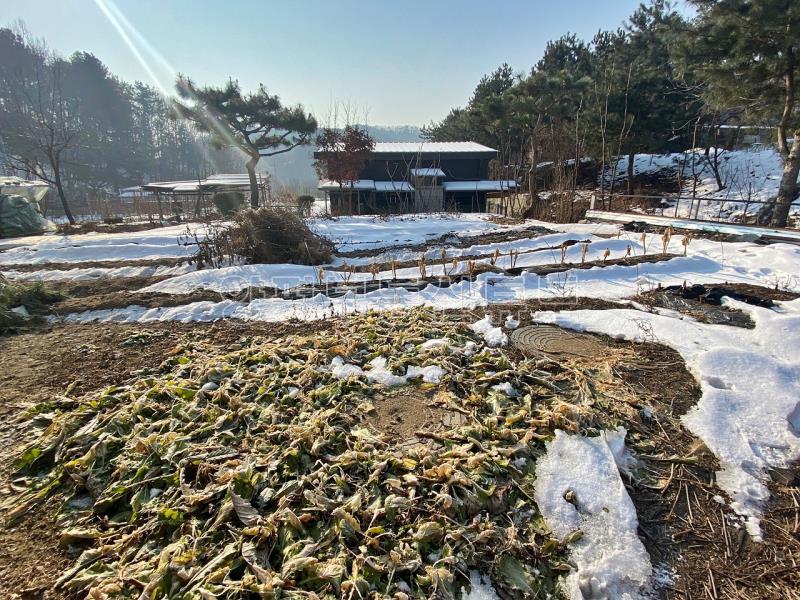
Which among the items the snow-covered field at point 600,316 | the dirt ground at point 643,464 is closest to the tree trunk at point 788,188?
the snow-covered field at point 600,316

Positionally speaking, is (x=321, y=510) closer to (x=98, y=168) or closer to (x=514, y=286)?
(x=514, y=286)

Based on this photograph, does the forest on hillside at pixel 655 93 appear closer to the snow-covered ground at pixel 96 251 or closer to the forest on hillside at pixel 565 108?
the forest on hillside at pixel 565 108

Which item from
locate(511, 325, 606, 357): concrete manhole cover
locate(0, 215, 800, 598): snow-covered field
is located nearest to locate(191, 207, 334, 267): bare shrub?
locate(0, 215, 800, 598): snow-covered field

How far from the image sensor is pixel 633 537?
1.58m

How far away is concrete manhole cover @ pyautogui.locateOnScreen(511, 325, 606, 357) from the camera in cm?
312

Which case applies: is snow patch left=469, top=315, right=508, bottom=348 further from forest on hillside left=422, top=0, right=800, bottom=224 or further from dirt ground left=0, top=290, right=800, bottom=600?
forest on hillside left=422, top=0, right=800, bottom=224

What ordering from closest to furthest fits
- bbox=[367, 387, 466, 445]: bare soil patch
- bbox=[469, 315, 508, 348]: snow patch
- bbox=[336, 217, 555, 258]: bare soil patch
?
bbox=[367, 387, 466, 445]: bare soil patch → bbox=[469, 315, 508, 348]: snow patch → bbox=[336, 217, 555, 258]: bare soil patch

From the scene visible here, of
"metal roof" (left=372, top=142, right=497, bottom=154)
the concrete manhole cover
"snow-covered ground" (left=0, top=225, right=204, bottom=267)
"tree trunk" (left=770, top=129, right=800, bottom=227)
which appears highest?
"metal roof" (left=372, top=142, right=497, bottom=154)

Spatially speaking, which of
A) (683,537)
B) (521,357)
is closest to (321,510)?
(683,537)

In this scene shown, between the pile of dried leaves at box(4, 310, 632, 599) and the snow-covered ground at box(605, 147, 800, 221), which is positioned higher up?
the snow-covered ground at box(605, 147, 800, 221)

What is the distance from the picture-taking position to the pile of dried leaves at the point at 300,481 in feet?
4.66

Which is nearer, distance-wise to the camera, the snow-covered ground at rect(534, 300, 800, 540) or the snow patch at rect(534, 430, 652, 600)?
the snow patch at rect(534, 430, 652, 600)

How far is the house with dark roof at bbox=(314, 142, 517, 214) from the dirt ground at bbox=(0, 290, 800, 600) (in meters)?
15.0

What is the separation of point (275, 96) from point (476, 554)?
65.9ft
